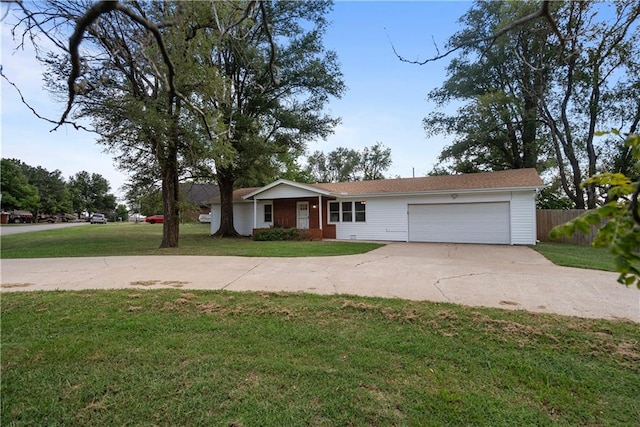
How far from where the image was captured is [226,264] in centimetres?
855

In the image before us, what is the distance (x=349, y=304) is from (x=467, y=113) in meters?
22.5

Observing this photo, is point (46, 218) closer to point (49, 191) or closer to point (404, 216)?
point (49, 191)

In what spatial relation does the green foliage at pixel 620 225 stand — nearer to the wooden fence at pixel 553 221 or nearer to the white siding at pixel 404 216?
the white siding at pixel 404 216

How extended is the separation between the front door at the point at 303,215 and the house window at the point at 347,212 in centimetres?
220

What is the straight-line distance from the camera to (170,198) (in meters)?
12.8

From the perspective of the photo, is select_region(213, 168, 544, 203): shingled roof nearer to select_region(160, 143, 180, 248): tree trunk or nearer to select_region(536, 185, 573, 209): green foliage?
select_region(536, 185, 573, 209): green foliage

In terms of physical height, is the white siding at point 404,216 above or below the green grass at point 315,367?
above

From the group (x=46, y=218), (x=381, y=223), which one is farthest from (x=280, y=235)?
(x=46, y=218)

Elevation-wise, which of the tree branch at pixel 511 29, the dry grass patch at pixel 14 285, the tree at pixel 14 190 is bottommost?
the dry grass patch at pixel 14 285

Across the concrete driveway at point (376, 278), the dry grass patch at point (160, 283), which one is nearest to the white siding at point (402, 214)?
the concrete driveway at point (376, 278)

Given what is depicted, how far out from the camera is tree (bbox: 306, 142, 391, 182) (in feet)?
137

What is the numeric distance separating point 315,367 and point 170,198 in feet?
38.3

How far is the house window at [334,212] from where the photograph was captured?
58.7 ft

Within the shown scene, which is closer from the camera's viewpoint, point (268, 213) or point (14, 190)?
point (268, 213)
